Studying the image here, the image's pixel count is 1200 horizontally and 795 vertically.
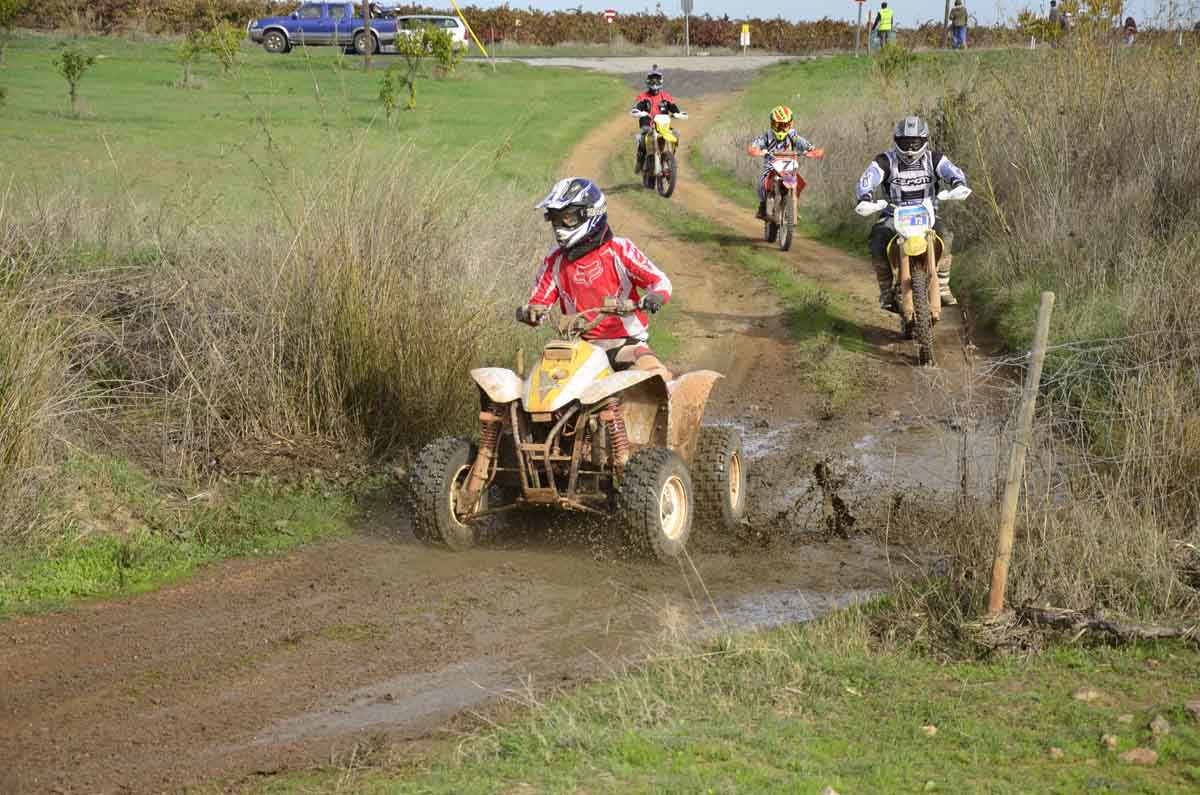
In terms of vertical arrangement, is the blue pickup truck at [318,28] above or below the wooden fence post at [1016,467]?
above

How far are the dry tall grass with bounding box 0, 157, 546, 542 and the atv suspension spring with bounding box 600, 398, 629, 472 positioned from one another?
217cm

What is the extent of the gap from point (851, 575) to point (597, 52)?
5275 cm

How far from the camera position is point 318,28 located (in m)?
46.7

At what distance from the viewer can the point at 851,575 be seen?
788cm

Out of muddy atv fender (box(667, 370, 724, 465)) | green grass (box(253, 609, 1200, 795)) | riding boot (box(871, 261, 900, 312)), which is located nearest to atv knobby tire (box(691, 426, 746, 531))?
muddy atv fender (box(667, 370, 724, 465))

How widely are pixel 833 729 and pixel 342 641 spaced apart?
259 centimetres

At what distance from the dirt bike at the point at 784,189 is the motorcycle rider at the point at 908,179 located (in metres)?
5.45

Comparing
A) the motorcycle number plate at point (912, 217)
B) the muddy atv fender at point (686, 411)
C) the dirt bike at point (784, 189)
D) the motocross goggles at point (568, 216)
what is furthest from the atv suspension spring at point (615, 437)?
the dirt bike at point (784, 189)

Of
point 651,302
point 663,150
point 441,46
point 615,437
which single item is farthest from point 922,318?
point 441,46

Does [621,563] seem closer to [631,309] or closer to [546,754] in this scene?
[631,309]

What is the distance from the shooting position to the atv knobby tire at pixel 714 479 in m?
8.60

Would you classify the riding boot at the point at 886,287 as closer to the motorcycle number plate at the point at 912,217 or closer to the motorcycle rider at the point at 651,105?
the motorcycle number plate at the point at 912,217

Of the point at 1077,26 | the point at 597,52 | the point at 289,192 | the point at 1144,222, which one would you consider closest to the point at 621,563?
the point at 289,192

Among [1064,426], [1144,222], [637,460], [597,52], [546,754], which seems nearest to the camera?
[546,754]
